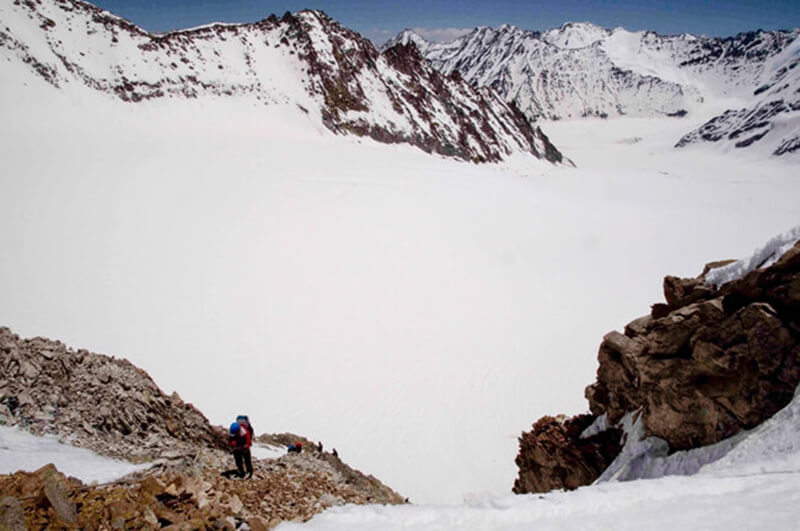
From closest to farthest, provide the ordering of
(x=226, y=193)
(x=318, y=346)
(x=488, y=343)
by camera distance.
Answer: (x=318, y=346), (x=488, y=343), (x=226, y=193)

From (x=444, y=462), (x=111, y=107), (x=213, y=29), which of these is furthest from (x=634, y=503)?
(x=213, y=29)

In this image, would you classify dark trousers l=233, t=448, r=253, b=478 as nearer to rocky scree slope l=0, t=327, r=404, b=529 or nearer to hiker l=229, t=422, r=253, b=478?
hiker l=229, t=422, r=253, b=478

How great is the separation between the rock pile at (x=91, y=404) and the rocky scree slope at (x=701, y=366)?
7.65 meters

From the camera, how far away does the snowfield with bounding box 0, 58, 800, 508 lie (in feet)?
36.9

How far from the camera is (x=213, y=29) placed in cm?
5034

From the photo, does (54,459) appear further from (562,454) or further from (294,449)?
(562,454)

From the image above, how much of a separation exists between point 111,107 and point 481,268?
3565 centimetres

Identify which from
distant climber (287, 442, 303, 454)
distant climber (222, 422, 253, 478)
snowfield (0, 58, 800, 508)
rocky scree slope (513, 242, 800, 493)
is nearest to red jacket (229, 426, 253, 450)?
distant climber (222, 422, 253, 478)

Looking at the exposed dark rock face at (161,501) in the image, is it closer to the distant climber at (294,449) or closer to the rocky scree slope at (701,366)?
the distant climber at (294,449)

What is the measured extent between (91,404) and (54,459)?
1.60m

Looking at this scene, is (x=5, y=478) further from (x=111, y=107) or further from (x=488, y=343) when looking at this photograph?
(x=111, y=107)

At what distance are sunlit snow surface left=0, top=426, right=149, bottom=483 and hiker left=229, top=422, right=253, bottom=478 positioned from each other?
1.18m

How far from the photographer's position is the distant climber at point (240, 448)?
20.4 ft

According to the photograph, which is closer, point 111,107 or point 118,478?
point 118,478
